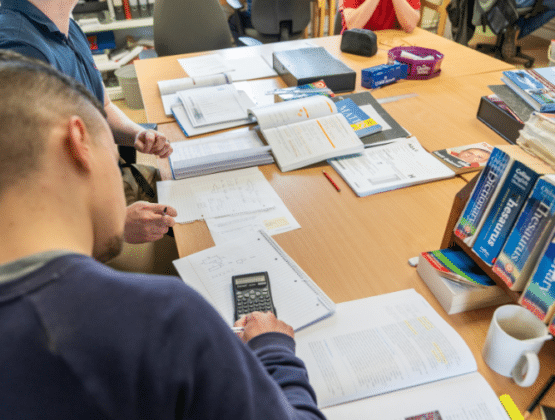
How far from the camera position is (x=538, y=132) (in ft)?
2.53

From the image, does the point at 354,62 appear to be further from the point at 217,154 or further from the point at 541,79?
the point at 217,154

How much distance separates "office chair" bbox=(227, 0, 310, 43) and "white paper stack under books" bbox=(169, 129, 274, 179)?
5.63 ft

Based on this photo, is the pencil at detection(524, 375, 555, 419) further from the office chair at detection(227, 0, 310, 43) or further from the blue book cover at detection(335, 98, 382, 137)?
the office chair at detection(227, 0, 310, 43)

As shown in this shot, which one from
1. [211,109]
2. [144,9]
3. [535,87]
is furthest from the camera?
[144,9]

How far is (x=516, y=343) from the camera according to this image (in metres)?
0.65

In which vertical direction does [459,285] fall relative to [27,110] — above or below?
below

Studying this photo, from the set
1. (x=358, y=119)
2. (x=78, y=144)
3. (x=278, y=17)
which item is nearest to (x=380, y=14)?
(x=278, y=17)

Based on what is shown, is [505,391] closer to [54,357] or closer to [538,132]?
[538,132]

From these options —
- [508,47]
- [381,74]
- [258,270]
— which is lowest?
[508,47]

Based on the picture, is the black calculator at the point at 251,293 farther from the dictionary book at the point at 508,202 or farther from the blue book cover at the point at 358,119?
the blue book cover at the point at 358,119

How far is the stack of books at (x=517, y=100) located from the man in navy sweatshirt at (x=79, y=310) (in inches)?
46.4

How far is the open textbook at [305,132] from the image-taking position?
1.27 m

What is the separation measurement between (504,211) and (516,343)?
229 millimetres

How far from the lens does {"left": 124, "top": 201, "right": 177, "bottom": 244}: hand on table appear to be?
1.03 meters
